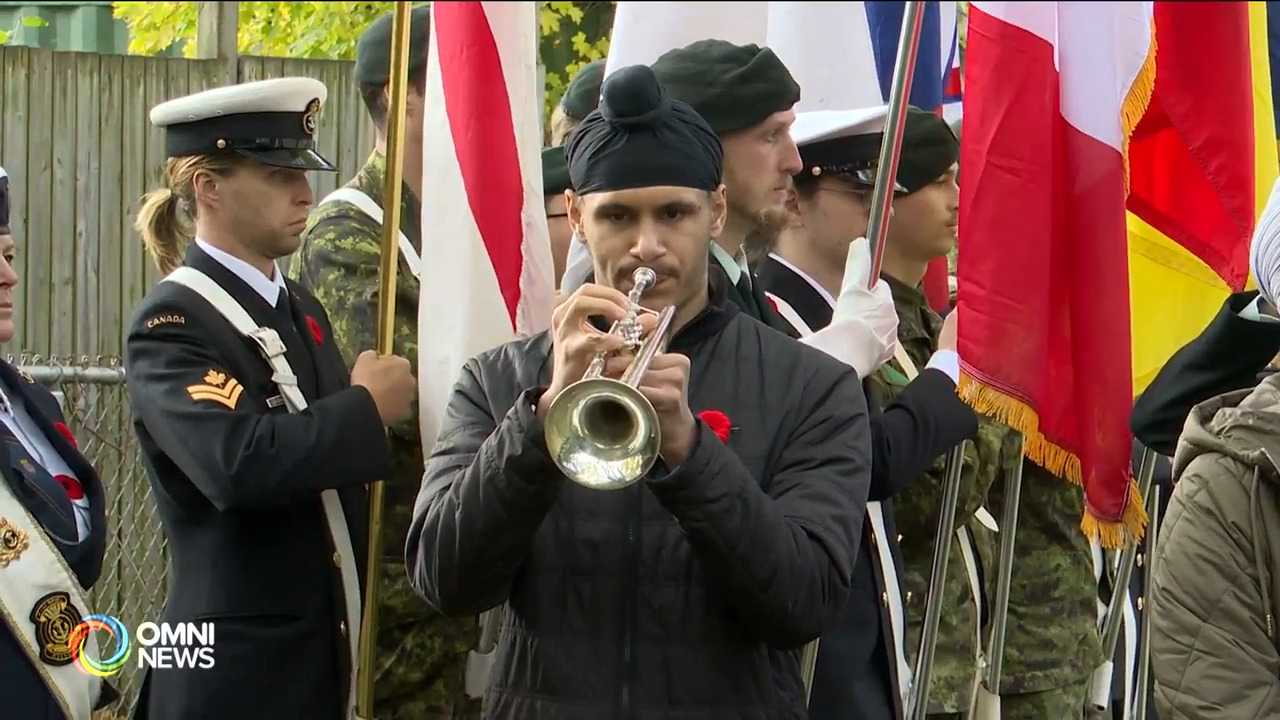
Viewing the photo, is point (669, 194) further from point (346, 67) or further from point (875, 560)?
point (346, 67)

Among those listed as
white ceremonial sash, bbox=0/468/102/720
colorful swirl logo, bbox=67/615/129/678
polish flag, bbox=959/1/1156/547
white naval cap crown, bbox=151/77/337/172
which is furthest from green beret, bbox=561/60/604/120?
white ceremonial sash, bbox=0/468/102/720

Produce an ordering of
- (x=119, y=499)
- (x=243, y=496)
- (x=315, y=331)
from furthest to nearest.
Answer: (x=119, y=499), (x=315, y=331), (x=243, y=496)

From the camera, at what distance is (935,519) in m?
5.08

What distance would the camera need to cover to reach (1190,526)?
396 centimetres

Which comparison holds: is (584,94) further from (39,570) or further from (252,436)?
(39,570)

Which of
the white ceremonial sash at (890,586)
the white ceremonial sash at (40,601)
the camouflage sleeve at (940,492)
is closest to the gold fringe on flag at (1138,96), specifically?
the camouflage sleeve at (940,492)

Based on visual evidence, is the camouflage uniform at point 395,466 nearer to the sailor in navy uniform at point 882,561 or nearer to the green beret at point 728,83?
the green beret at point 728,83

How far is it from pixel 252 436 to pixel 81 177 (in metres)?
3.73

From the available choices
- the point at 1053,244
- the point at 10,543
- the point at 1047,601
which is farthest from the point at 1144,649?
the point at 10,543

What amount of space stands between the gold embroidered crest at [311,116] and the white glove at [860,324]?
1.42 m

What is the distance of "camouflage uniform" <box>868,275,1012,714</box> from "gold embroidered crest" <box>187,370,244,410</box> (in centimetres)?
155

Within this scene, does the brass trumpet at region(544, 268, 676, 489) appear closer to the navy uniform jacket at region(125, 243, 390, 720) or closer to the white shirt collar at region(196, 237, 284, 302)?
the navy uniform jacket at region(125, 243, 390, 720)

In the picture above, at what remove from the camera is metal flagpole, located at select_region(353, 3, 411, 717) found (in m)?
4.62

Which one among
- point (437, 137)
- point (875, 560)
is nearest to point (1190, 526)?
point (875, 560)
